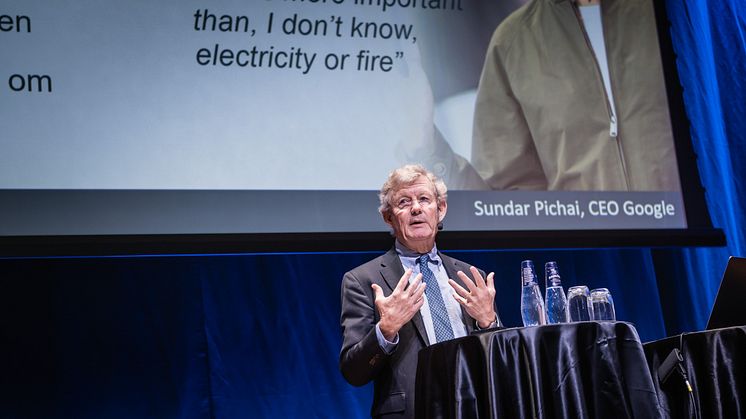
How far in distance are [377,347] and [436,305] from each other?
0.29m

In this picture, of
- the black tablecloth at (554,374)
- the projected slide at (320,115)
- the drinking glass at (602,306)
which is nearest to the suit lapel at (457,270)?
the drinking glass at (602,306)

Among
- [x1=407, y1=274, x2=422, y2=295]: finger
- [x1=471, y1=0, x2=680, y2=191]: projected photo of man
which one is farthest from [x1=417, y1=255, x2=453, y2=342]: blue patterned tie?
[x1=471, y1=0, x2=680, y2=191]: projected photo of man

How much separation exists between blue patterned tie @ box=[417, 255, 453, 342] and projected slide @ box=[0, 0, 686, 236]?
2.63 ft

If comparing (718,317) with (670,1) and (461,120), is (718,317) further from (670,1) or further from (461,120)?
(670,1)

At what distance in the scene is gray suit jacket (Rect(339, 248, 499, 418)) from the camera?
2.10 metres

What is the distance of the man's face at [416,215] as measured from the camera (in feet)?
7.78

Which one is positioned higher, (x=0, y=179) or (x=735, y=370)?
(x=0, y=179)

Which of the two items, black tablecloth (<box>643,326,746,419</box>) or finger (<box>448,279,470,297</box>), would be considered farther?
finger (<box>448,279,470,297</box>)

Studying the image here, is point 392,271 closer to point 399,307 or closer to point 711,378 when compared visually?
point 399,307

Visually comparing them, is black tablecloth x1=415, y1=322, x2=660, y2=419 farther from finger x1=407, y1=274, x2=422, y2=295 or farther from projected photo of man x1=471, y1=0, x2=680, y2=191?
projected photo of man x1=471, y1=0, x2=680, y2=191

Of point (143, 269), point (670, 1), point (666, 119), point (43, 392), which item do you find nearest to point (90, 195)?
point (143, 269)

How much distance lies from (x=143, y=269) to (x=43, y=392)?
1.88ft

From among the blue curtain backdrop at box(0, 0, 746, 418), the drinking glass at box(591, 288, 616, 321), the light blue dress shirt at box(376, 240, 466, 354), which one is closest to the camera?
the drinking glass at box(591, 288, 616, 321)

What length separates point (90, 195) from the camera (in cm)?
291
